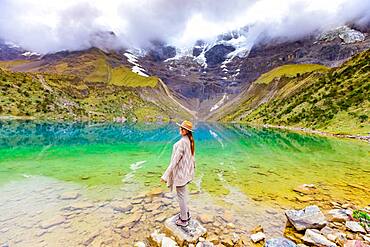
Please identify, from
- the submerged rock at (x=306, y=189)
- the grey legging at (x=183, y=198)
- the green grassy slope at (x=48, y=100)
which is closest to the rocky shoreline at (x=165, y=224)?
the grey legging at (x=183, y=198)

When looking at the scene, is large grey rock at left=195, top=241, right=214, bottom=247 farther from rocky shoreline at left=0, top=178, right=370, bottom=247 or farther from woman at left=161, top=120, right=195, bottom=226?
woman at left=161, top=120, right=195, bottom=226

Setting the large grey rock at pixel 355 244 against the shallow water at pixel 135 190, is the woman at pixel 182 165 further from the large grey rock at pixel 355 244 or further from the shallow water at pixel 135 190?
the large grey rock at pixel 355 244

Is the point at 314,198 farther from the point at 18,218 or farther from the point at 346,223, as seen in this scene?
the point at 18,218

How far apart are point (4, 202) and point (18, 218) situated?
2764mm

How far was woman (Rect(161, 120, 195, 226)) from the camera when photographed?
8961 mm

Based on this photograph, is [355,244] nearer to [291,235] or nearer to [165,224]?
[291,235]

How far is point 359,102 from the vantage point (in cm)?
7106

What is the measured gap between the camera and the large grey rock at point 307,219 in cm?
934

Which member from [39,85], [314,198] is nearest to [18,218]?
[314,198]

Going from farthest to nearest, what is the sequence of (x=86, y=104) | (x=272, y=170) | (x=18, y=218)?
(x=86, y=104), (x=272, y=170), (x=18, y=218)

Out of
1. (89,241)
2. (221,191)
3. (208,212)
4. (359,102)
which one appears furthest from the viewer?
(359,102)

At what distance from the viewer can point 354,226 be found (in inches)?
378

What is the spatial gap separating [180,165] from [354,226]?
686cm

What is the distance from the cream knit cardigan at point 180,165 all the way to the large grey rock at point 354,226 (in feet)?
20.5
